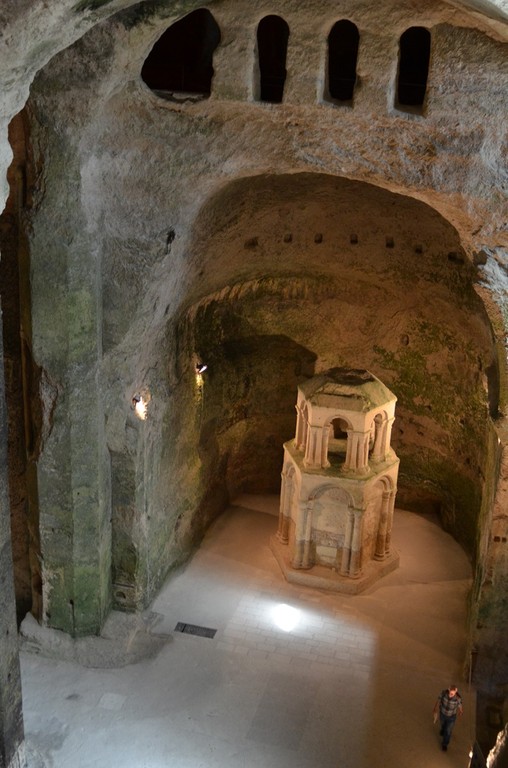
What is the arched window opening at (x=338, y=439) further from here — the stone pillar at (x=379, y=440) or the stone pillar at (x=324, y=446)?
the stone pillar at (x=379, y=440)

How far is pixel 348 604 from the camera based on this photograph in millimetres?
11766

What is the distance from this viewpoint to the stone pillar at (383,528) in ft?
40.0

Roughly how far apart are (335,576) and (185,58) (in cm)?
718

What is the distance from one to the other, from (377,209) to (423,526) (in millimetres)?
5522

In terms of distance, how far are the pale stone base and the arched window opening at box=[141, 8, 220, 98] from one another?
6585 millimetres

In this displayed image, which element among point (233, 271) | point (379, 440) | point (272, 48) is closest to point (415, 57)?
point (272, 48)

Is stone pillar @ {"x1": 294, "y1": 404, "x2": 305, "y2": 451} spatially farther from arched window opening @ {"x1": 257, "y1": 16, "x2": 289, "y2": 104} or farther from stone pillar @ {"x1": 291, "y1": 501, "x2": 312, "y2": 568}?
arched window opening @ {"x1": 257, "y1": 16, "x2": 289, "y2": 104}

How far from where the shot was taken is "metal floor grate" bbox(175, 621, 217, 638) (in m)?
11.0

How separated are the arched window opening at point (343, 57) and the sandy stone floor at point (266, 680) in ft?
21.8

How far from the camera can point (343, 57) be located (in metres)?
10.8

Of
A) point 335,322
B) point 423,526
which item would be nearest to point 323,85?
point 335,322

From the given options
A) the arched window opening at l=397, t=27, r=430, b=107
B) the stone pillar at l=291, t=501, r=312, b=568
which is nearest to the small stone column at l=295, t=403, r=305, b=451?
the stone pillar at l=291, t=501, r=312, b=568

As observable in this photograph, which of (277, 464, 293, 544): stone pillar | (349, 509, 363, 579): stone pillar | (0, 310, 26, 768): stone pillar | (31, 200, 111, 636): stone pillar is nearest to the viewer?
(0, 310, 26, 768): stone pillar

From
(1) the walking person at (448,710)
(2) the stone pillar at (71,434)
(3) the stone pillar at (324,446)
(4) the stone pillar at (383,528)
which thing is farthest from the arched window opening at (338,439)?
(1) the walking person at (448,710)
